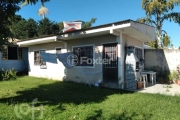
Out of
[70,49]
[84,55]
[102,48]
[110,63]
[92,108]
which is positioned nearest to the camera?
[92,108]

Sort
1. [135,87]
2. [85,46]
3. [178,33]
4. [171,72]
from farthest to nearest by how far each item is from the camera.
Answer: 1. [178,33]
2. [171,72]
3. [85,46]
4. [135,87]

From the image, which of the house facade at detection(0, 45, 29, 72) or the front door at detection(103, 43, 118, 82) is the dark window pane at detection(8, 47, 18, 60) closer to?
the house facade at detection(0, 45, 29, 72)

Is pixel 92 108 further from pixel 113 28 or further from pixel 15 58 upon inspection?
pixel 15 58

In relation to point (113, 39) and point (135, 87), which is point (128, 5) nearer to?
point (113, 39)

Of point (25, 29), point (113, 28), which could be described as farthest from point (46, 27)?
point (113, 28)

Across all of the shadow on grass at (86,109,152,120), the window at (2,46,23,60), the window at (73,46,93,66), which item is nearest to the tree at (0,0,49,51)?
the shadow on grass at (86,109,152,120)

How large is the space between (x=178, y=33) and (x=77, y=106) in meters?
19.8

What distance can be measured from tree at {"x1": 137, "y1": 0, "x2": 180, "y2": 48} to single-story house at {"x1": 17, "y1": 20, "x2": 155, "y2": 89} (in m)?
7.86

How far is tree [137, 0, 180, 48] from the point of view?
16.9 m

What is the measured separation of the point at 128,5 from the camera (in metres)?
15.3

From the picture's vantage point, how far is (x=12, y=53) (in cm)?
1466

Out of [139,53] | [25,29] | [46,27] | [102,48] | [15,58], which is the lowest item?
[15,58]

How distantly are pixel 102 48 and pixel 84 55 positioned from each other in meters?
1.46

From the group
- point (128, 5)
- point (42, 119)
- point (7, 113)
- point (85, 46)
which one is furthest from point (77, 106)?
point (128, 5)
